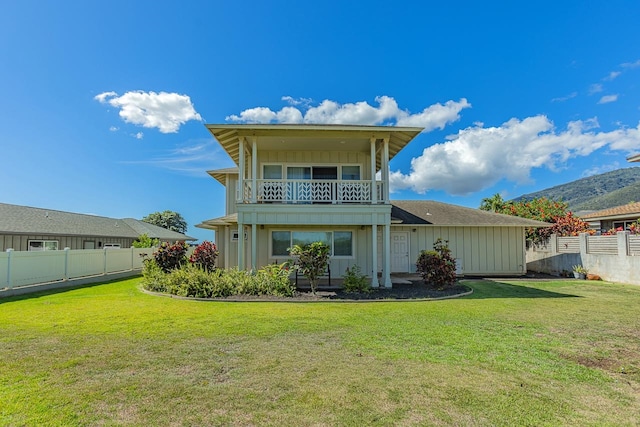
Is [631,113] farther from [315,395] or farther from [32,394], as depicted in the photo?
[32,394]

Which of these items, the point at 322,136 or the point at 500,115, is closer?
the point at 322,136

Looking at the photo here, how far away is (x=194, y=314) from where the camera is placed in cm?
774

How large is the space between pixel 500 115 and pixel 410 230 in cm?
1200

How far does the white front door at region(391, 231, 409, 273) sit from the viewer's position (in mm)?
16297

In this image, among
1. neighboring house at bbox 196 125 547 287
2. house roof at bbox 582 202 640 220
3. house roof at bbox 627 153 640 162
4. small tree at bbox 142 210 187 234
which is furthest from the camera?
small tree at bbox 142 210 187 234

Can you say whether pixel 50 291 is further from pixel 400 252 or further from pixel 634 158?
pixel 634 158

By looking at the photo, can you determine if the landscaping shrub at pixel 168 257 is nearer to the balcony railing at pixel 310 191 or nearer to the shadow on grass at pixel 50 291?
the shadow on grass at pixel 50 291

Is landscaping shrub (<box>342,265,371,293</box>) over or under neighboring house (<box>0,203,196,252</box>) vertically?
under

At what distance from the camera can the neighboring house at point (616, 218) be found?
1811 cm

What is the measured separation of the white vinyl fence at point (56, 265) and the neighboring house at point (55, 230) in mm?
4590

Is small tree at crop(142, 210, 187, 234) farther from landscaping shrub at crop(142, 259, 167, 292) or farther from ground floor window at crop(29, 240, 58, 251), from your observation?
landscaping shrub at crop(142, 259, 167, 292)

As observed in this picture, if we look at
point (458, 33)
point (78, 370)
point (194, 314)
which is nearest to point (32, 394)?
point (78, 370)

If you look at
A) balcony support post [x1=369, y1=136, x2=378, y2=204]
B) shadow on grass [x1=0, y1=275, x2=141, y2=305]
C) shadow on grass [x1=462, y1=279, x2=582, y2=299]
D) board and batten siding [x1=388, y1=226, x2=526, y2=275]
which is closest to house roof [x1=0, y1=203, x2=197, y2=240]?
shadow on grass [x1=0, y1=275, x2=141, y2=305]

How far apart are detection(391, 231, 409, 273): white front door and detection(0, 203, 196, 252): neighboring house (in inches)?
709
